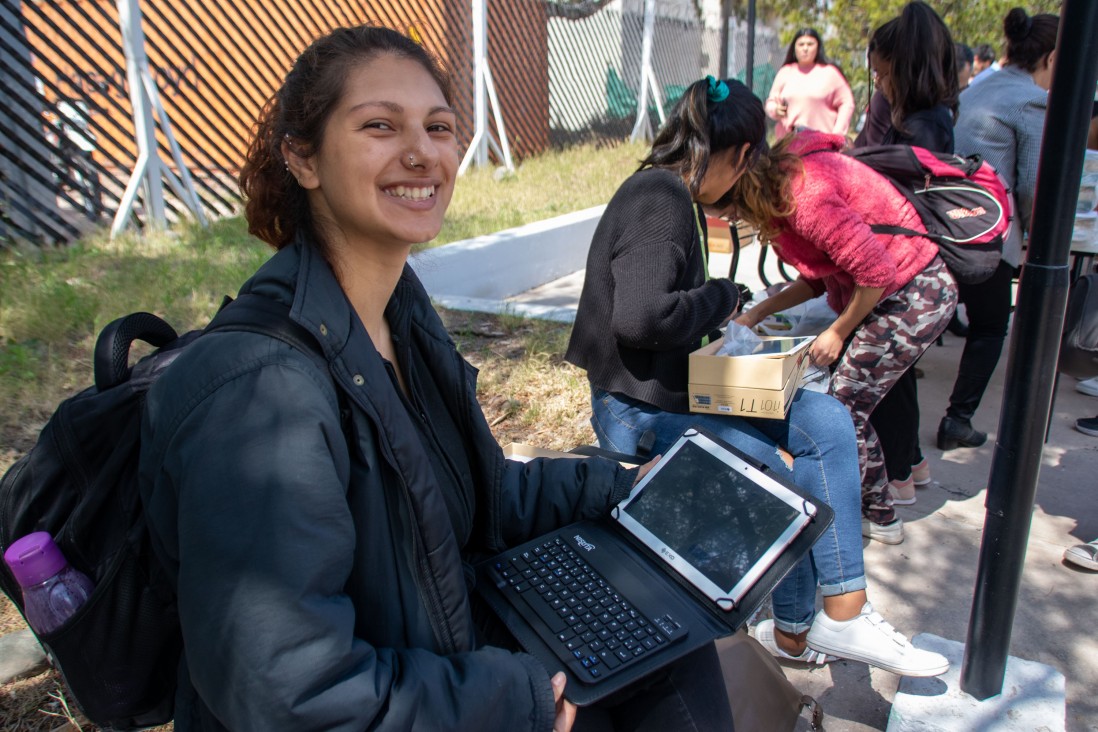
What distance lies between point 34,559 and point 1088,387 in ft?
16.7

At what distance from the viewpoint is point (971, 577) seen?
2998 millimetres

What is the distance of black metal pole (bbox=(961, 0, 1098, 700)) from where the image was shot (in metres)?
1.65

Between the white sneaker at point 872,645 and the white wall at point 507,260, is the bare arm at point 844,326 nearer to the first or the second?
the white sneaker at point 872,645

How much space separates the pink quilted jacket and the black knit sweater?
19.9 inches

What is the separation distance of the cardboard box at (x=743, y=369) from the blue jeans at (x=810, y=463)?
15cm

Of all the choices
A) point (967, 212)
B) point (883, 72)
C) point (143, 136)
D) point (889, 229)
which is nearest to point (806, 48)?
point (883, 72)

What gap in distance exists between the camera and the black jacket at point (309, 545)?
113 cm

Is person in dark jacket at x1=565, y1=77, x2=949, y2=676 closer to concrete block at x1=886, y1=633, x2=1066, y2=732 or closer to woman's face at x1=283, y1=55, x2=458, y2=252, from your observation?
concrete block at x1=886, y1=633, x2=1066, y2=732

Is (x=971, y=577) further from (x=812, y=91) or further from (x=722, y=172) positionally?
(x=812, y=91)

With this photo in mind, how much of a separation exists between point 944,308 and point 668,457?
1485 mm

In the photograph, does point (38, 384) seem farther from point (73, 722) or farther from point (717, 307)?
point (717, 307)

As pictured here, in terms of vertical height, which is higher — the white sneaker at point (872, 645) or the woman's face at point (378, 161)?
the woman's face at point (378, 161)

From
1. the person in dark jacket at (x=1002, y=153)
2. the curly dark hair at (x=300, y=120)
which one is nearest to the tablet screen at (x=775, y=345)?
the curly dark hair at (x=300, y=120)

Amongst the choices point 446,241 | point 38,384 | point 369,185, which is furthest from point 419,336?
point 446,241
